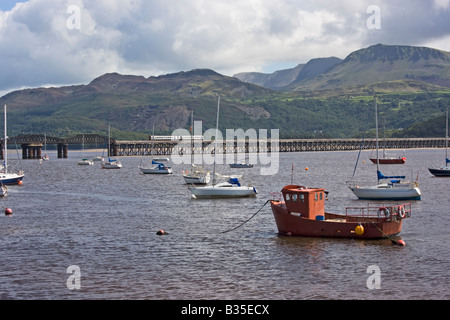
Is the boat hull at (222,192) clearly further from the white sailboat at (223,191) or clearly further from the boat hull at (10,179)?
the boat hull at (10,179)

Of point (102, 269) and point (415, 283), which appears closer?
point (415, 283)

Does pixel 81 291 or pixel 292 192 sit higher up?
pixel 292 192

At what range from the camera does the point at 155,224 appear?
60.1 m

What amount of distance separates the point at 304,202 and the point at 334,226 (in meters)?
2.89

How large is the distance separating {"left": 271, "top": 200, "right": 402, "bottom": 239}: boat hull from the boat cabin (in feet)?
1.81

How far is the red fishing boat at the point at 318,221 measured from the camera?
4916 centimetres

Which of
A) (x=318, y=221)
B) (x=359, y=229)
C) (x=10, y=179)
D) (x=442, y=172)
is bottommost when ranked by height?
(x=359, y=229)

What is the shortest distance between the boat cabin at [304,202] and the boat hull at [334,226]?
1.81 feet

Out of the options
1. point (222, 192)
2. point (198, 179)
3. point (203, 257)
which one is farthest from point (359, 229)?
point (198, 179)

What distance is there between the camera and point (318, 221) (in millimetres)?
49500

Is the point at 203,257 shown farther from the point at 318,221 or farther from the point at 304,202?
the point at 318,221
